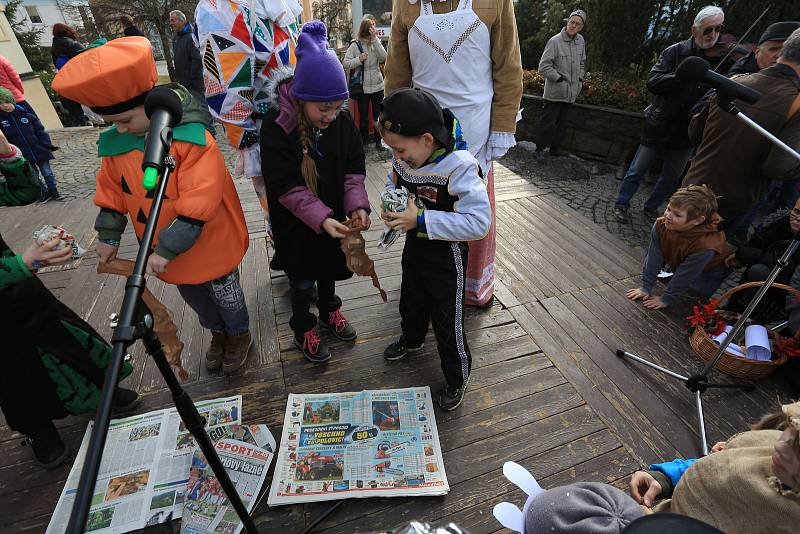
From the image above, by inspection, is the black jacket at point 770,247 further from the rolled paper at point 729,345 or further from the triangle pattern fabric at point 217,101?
the triangle pattern fabric at point 217,101

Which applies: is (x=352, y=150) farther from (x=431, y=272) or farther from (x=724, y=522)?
(x=724, y=522)

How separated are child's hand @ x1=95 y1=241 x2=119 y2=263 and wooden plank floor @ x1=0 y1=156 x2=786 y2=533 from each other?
2.74 feet

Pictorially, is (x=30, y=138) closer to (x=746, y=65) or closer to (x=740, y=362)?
(x=740, y=362)


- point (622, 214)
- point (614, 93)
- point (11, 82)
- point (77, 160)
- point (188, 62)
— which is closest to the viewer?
point (622, 214)

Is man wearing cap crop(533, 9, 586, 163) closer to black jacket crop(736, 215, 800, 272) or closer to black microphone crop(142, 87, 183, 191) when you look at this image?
black jacket crop(736, 215, 800, 272)

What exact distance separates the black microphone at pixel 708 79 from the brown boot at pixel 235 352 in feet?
7.74

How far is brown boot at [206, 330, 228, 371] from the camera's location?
2.25m

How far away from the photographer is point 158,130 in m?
0.85

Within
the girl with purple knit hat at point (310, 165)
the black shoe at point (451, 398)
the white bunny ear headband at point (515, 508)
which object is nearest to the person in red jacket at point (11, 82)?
the girl with purple knit hat at point (310, 165)

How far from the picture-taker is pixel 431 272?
5.78 feet

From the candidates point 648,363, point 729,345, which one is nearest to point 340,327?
point 648,363

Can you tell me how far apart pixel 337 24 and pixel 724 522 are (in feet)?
88.2

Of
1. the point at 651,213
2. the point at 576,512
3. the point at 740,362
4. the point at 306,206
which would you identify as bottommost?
the point at 651,213

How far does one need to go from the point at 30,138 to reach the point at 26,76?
666 centimetres
